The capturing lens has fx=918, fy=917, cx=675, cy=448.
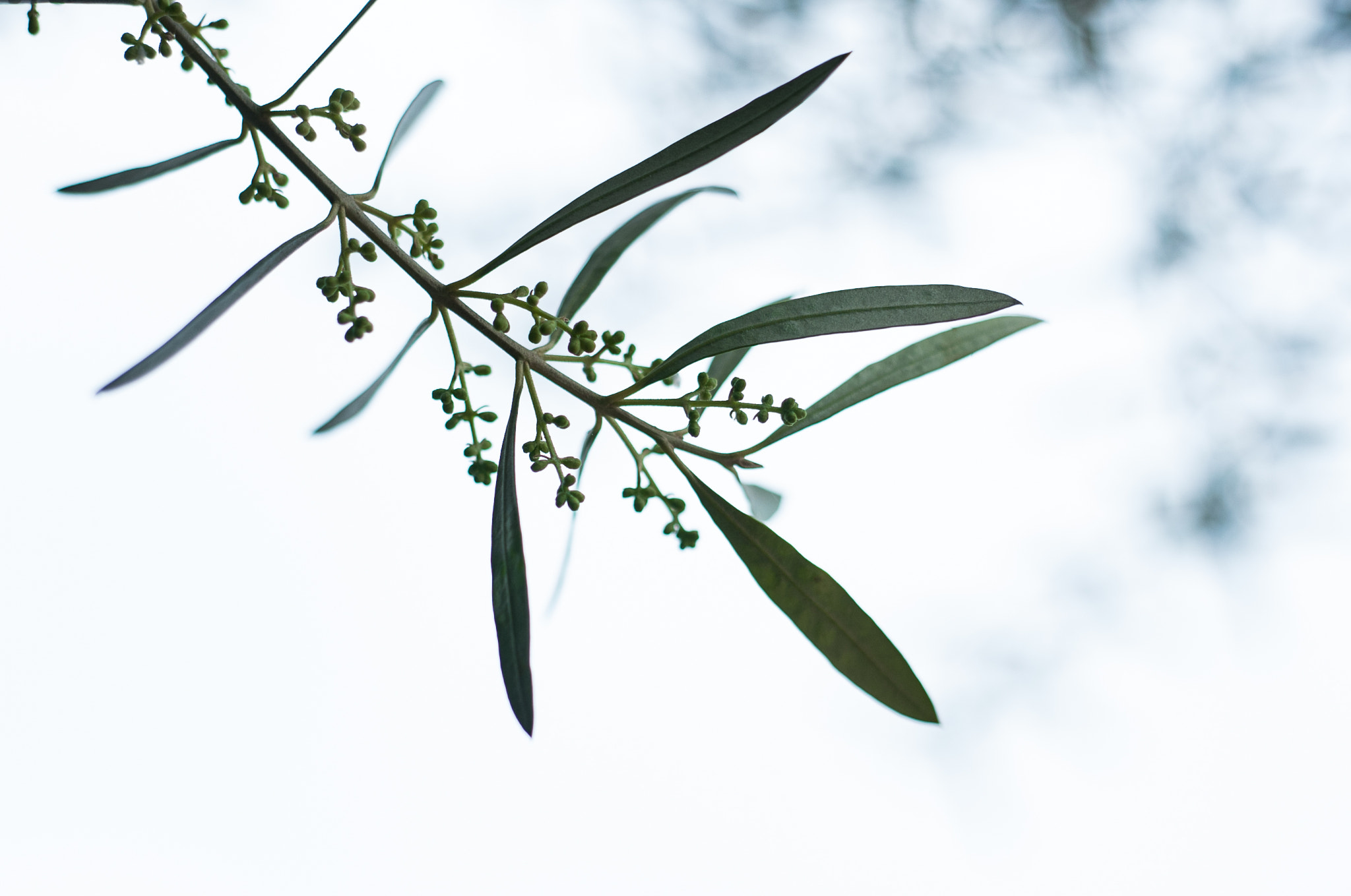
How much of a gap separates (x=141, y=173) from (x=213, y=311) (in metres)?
0.17

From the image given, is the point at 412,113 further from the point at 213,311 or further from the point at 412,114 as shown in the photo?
the point at 213,311

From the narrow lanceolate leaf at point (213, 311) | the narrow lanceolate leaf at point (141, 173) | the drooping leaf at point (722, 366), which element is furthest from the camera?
the drooping leaf at point (722, 366)

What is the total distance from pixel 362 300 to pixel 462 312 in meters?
0.07

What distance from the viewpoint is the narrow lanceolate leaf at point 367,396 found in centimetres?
73

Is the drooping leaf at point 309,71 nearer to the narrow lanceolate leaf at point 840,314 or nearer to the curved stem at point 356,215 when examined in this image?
the curved stem at point 356,215

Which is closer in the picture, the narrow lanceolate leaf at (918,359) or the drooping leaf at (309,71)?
the drooping leaf at (309,71)

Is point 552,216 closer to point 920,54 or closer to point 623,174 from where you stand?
point 623,174

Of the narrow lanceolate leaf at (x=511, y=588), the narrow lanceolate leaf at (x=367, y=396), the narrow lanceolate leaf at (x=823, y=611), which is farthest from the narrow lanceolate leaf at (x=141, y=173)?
the narrow lanceolate leaf at (x=823, y=611)

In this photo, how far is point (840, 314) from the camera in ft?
2.21

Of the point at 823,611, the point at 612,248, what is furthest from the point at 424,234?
the point at 823,611

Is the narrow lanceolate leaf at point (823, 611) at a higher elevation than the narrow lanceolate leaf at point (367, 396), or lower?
lower

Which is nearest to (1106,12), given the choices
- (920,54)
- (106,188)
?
(920,54)

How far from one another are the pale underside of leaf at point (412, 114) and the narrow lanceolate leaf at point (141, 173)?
0.13m

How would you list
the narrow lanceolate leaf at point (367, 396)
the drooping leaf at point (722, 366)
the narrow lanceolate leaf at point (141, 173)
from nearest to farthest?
the narrow lanceolate leaf at point (141, 173), the narrow lanceolate leaf at point (367, 396), the drooping leaf at point (722, 366)
